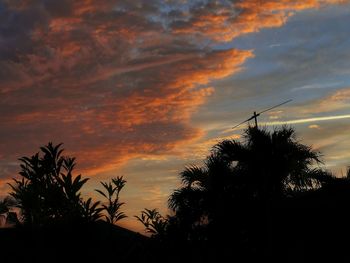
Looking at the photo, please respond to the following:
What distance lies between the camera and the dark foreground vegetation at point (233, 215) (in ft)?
39.2

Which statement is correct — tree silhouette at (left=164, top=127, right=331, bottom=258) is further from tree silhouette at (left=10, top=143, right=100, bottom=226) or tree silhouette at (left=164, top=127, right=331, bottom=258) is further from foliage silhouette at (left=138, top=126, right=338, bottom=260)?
tree silhouette at (left=10, top=143, right=100, bottom=226)

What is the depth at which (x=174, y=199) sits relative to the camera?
19.1 meters

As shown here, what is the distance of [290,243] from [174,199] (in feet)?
19.3

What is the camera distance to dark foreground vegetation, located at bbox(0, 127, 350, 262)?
1195 cm

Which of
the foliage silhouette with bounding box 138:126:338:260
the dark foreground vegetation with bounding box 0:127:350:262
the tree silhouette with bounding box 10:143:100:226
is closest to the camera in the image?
Result: the tree silhouette with bounding box 10:143:100:226

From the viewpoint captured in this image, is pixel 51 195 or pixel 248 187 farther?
pixel 248 187

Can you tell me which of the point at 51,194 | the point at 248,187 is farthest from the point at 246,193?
the point at 51,194

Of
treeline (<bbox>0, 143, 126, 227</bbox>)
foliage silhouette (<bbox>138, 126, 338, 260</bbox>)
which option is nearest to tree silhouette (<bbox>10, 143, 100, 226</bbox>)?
treeline (<bbox>0, 143, 126, 227</bbox>)

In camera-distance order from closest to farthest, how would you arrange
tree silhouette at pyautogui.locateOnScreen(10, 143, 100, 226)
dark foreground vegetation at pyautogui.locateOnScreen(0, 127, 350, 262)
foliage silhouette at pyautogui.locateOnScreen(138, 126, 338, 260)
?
tree silhouette at pyautogui.locateOnScreen(10, 143, 100, 226) → dark foreground vegetation at pyautogui.locateOnScreen(0, 127, 350, 262) → foliage silhouette at pyautogui.locateOnScreen(138, 126, 338, 260)

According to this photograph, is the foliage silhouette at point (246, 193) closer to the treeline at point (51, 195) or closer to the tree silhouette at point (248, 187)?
the tree silhouette at point (248, 187)

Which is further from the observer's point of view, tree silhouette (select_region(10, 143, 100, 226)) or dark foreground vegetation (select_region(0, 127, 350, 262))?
dark foreground vegetation (select_region(0, 127, 350, 262))

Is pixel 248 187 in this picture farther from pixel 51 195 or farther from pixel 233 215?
pixel 51 195

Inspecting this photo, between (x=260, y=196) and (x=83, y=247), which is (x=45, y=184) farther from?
(x=260, y=196)

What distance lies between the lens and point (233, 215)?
15867 millimetres
